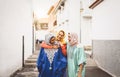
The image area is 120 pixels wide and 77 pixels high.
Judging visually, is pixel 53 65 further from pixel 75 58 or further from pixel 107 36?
pixel 107 36

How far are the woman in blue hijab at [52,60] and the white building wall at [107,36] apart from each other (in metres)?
3.13

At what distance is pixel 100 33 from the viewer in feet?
32.3

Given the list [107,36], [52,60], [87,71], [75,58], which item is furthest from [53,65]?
[107,36]

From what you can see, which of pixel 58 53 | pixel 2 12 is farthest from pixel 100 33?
pixel 58 53

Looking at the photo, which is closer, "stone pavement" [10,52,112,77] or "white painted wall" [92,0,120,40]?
"white painted wall" [92,0,120,40]

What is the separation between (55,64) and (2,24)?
224cm

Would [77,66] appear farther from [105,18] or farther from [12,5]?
[105,18]

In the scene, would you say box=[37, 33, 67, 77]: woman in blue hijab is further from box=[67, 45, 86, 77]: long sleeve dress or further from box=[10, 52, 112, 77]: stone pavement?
box=[10, 52, 112, 77]: stone pavement

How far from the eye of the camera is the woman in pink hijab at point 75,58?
410 centimetres

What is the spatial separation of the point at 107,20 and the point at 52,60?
4.82 metres

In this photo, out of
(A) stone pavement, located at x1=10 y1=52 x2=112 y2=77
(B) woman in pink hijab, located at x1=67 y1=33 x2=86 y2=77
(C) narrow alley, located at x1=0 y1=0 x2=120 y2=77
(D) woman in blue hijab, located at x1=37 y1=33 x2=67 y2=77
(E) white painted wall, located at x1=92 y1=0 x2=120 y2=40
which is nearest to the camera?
(B) woman in pink hijab, located at x1=67 y1=33 x2=86 y2=77

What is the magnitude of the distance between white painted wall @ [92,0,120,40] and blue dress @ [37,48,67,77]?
134 inches

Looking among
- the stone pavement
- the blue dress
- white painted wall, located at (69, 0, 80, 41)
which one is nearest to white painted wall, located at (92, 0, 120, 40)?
the stone pavement

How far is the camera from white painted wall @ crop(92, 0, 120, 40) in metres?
7.50
